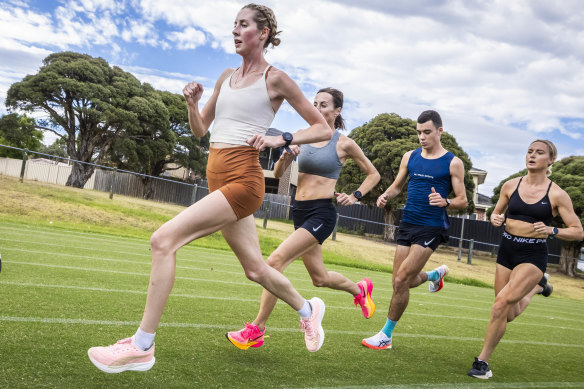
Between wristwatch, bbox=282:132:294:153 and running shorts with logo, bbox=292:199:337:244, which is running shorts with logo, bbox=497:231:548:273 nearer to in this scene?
running shorts with logo, bbox=292:199:337:244

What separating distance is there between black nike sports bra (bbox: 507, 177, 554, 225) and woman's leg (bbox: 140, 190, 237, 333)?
3.31 m

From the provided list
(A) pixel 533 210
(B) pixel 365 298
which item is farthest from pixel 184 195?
(A) pixel 533 210

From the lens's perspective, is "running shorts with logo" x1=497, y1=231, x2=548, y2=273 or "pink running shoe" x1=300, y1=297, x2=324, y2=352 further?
"running shorts with logo" x1=497, y1=231, x2=548, y2=273

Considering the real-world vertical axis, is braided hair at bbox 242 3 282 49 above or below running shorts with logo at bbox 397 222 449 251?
above

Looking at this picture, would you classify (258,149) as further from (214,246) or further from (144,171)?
(144,171)

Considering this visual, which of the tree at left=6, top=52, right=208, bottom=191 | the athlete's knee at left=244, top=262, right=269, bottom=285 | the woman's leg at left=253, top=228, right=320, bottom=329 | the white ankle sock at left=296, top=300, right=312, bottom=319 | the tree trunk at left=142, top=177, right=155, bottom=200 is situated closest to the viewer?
the athlete's knee at left=244, top=262, right=269, bottom=285

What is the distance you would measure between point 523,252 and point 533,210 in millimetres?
438

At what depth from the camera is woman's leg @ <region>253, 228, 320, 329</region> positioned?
4.66 meters

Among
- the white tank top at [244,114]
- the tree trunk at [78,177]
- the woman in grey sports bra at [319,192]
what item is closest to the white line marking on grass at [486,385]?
the woman in grey sports bra at [319,192]

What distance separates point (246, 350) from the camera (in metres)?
4.46

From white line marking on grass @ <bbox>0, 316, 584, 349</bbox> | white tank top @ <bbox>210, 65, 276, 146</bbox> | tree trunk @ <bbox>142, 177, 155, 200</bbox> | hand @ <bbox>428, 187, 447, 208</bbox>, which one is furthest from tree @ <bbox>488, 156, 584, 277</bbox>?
white tank top @ <bbox>210, 65, 276, 146</bbox>

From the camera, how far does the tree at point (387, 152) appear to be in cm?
3300

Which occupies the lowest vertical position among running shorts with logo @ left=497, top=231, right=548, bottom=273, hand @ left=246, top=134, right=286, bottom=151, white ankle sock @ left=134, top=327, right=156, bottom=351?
white ankle sock @ left=134, top=327, right=156, bottom=351

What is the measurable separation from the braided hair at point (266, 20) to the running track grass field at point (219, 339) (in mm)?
2357
